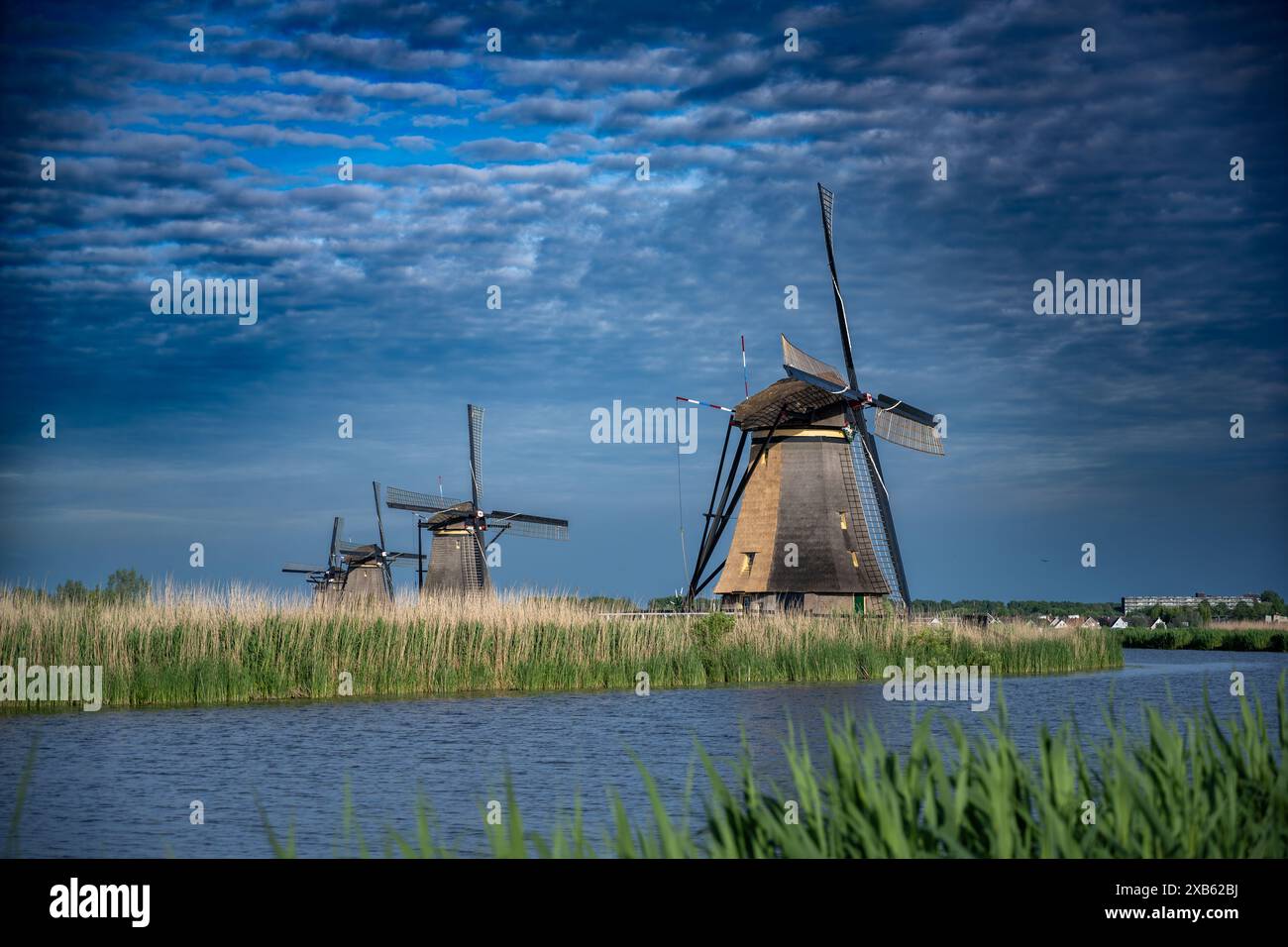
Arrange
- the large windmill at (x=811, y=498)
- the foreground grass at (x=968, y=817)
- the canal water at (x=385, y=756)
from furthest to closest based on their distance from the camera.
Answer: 1. the large windmill at (x=811, y=498)
2. the canal water at (x=385, y=756)
3. the foreground grass at (x=968, y=817)

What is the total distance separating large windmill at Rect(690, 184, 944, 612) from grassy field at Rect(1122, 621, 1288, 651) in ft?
67.8

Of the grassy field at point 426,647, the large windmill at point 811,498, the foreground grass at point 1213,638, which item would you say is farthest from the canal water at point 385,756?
the foreground grass at point 1213,638

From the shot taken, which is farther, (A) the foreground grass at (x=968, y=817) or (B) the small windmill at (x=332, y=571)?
(B) the small windmill at (x=332, y=571)

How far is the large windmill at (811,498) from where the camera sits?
90.6 ft

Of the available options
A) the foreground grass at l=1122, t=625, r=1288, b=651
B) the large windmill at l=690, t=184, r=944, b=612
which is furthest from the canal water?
the foreground grass at l=1122, t=625, r=1288, b=651

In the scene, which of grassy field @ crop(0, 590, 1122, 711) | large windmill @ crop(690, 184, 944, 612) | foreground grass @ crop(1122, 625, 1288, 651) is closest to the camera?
grassy field @ crop(0, 590, 1122, 711)

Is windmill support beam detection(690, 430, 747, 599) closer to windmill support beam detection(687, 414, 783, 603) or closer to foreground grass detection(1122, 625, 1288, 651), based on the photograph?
windmill support beam detection(687, 414, 783, 603)

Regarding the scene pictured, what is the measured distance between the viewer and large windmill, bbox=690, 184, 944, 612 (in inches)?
1088

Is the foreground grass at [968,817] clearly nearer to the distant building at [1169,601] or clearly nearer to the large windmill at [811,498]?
the large windmill at [811,498]

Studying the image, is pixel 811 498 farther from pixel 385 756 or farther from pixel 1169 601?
pixel 1169 601

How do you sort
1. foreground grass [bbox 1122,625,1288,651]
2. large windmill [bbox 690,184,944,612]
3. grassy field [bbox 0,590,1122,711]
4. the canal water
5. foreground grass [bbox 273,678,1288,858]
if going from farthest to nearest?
foreground grass [bbox 1122,625,1288,651], large windmill [bbox 690,184,944,612], grassy field [bbox 0,590,1122,711], the canal water, foreground grass [bbox 273,678,1288,858]

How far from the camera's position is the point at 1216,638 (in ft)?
145

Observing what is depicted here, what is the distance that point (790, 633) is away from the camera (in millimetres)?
22766
